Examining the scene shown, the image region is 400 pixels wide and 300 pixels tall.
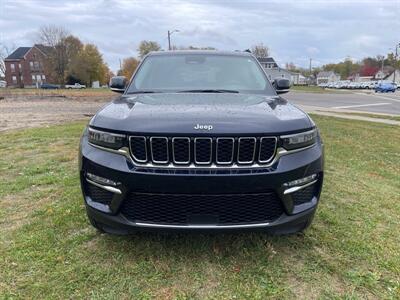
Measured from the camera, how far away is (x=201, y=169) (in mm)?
2488

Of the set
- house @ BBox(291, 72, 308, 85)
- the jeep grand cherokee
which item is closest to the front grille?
the jeep grand cherokee

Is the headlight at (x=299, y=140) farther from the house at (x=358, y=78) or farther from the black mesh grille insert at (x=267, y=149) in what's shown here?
the house at (x=358, y=78)

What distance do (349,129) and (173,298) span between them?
963 cm

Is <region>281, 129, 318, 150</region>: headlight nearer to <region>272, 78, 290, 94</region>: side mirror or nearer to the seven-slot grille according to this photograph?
the seven-slot grille

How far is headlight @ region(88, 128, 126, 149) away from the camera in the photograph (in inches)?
102

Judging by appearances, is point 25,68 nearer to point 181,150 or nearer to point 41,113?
point 41,113

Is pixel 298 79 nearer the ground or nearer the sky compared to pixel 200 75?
nearer the ground

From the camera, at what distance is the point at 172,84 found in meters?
3.90

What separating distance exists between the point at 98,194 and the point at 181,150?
2.48 ft

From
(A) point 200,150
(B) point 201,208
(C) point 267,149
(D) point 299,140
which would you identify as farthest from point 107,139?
(D) point 299,140

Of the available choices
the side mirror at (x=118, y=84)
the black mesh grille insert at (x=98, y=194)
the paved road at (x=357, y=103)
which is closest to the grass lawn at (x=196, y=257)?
the black mesh grille insert at (x=98, y=194)

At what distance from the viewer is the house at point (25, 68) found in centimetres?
8738

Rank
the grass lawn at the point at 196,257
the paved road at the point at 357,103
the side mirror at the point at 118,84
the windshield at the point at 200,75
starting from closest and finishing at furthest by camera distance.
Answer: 1. the grass lawn at the point at 196,257
2. the windshield at the point at 200,75
3. the side mirror at the point at 118,84
4. the paved road at the point at 357,103

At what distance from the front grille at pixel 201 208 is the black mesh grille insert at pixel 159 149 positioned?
0.26 metres
